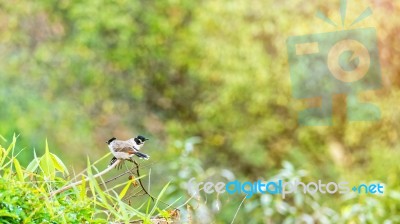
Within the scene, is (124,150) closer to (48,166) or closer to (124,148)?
(124,148)

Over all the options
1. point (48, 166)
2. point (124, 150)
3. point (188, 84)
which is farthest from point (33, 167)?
point (188, 84)

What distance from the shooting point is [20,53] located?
7656 millimetres

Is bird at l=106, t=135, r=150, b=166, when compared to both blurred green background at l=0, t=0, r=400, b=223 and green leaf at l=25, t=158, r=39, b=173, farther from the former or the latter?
blurred green background at l=0, t=0, r=400, b=223

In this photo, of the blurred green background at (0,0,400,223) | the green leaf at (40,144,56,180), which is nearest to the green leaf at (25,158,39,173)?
the green leaf at (40,144,56,180)

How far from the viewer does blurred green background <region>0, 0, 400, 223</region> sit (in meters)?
7.09

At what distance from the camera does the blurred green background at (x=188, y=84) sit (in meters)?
7.09

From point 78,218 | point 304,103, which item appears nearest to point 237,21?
point 304,103

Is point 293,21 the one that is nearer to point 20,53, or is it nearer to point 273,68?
point 273,68

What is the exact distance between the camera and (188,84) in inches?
303

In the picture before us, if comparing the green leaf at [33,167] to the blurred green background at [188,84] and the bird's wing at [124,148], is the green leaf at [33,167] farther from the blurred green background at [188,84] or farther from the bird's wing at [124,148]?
the blurred green background at [188,84]

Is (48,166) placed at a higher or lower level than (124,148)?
lower

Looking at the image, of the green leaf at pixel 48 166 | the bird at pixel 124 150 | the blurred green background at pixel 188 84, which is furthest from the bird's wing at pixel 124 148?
the blurred green background at pixel 188 84

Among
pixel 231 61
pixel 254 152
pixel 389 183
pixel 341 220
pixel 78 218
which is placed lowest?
pixel 78 218

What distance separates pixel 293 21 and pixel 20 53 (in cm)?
245
